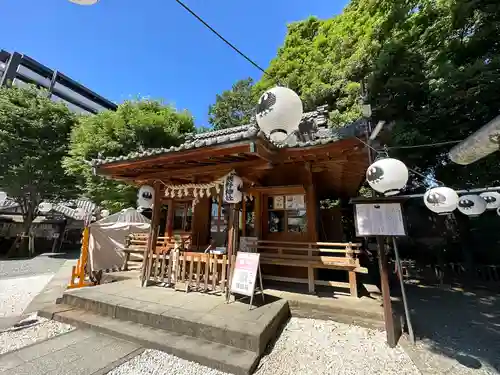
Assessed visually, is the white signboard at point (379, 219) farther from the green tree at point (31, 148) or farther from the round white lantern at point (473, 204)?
the green tree at point (31, 148)

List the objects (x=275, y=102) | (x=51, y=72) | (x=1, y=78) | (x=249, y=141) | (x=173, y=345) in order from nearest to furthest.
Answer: (x=275, y=102) < (x=173, y=345) < (x=249, y=141) < (x=1, y=78) < (x=51, y=72)

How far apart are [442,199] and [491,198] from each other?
2.77 m

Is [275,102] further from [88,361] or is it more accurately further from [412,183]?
[412,183]

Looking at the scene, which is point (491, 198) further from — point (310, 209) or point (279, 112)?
point (279, 112)

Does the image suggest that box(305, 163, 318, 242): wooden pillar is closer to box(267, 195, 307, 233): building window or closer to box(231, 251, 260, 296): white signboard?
box(267, 195, 307, 233): building window

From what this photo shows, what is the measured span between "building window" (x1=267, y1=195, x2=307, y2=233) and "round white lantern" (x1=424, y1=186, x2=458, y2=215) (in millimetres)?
3271

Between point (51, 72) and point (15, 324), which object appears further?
point (51, 72)

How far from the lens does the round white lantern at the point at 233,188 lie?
189 inches

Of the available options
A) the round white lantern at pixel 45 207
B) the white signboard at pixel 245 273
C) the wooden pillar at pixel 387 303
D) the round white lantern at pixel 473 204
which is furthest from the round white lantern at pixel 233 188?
the round white lantern at pixel 45 207

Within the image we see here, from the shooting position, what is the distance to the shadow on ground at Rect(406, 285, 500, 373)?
131 inches

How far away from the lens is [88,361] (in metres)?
3.01

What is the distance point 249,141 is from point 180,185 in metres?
2.94

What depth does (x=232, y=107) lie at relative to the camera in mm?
23422

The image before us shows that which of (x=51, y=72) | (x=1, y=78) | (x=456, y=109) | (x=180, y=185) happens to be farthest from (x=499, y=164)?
(x=51, y=72)
